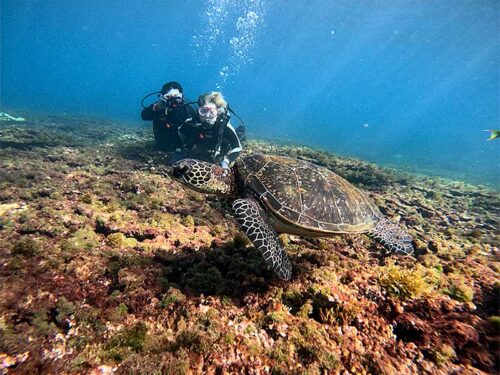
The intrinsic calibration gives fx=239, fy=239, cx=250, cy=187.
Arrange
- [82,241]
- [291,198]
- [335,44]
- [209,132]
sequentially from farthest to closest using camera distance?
1. [335,44]
2. [209,132]
3. [291,198]
4. [82,241]

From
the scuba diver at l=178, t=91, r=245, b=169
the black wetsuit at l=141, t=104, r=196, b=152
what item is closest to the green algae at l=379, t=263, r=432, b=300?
the scuba diver at l=178, t=91, r=245, b=169

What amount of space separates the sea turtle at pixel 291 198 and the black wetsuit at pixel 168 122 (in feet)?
23.4

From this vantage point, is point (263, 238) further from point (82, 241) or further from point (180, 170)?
point (82, 241)

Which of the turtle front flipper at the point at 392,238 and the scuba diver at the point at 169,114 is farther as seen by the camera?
the scuba diver at the point at 169,114

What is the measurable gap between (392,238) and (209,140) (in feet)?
25.7

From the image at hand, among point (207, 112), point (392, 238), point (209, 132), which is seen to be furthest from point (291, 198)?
point (209, 132)

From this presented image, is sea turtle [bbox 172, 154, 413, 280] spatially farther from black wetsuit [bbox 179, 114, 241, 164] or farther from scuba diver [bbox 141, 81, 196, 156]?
scuba diver [bbox 141, 81, 196, 156]

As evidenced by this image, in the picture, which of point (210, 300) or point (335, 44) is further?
→ point (335, 44)

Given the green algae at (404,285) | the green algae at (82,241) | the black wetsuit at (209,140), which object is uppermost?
the black wetsuit at (209,140)

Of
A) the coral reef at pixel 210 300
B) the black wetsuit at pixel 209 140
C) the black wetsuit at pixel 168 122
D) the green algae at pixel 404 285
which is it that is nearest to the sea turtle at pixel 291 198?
the coral reef at pixel 210 300

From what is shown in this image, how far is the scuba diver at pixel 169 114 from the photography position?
1023cm

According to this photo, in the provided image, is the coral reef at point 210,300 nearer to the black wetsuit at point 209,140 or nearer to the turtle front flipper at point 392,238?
the turtle front flipper at point 392,238

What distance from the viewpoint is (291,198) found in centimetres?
374

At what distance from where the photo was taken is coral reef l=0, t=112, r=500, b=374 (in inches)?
80.3
